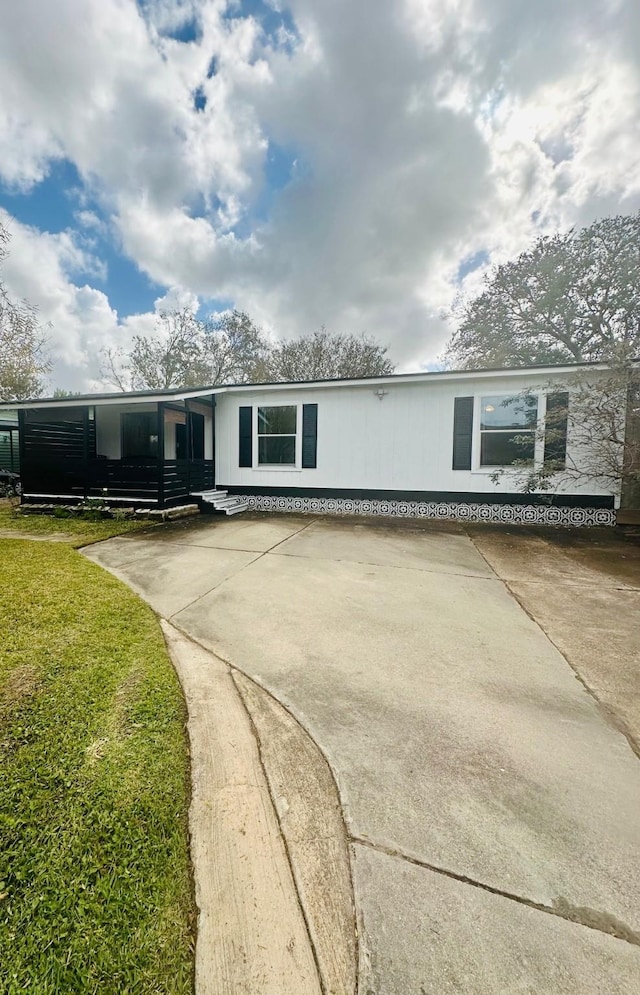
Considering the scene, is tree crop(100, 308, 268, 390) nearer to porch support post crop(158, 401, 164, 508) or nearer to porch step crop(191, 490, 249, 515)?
porch step crop(191, 490, 249, 515)

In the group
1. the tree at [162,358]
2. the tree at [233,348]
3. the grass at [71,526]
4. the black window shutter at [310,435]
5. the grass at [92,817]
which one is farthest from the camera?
the tree at [233,348]

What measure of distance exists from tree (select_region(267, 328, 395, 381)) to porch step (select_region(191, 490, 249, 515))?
39.2 feet

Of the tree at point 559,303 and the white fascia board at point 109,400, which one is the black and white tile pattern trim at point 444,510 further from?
the tree at point 559,303

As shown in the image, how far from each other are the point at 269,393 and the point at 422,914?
9.26 metres

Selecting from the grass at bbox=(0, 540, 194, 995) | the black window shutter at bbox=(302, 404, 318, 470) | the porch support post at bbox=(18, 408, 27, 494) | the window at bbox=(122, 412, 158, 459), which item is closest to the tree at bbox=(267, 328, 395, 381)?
the window at bbox=(122, 412, 158, 459)

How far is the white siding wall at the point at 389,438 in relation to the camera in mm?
8008

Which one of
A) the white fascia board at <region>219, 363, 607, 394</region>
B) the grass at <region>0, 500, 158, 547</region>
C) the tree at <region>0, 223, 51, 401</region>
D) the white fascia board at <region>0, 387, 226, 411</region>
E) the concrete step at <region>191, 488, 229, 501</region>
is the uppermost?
the tree at <region>0, 223, 51, 401</region>

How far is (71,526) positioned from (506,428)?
29.6 ft

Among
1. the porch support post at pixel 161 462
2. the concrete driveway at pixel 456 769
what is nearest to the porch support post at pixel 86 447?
the porch support post at pixel 161 462

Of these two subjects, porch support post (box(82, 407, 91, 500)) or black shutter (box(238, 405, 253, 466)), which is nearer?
porch support post (box(82, 407, 91, 500))

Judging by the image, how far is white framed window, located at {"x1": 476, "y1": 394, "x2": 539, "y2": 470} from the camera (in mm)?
7730

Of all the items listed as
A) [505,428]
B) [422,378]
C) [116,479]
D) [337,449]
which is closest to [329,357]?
[337,449]

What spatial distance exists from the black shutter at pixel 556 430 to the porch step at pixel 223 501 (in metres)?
6.85

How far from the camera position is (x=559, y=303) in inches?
593
